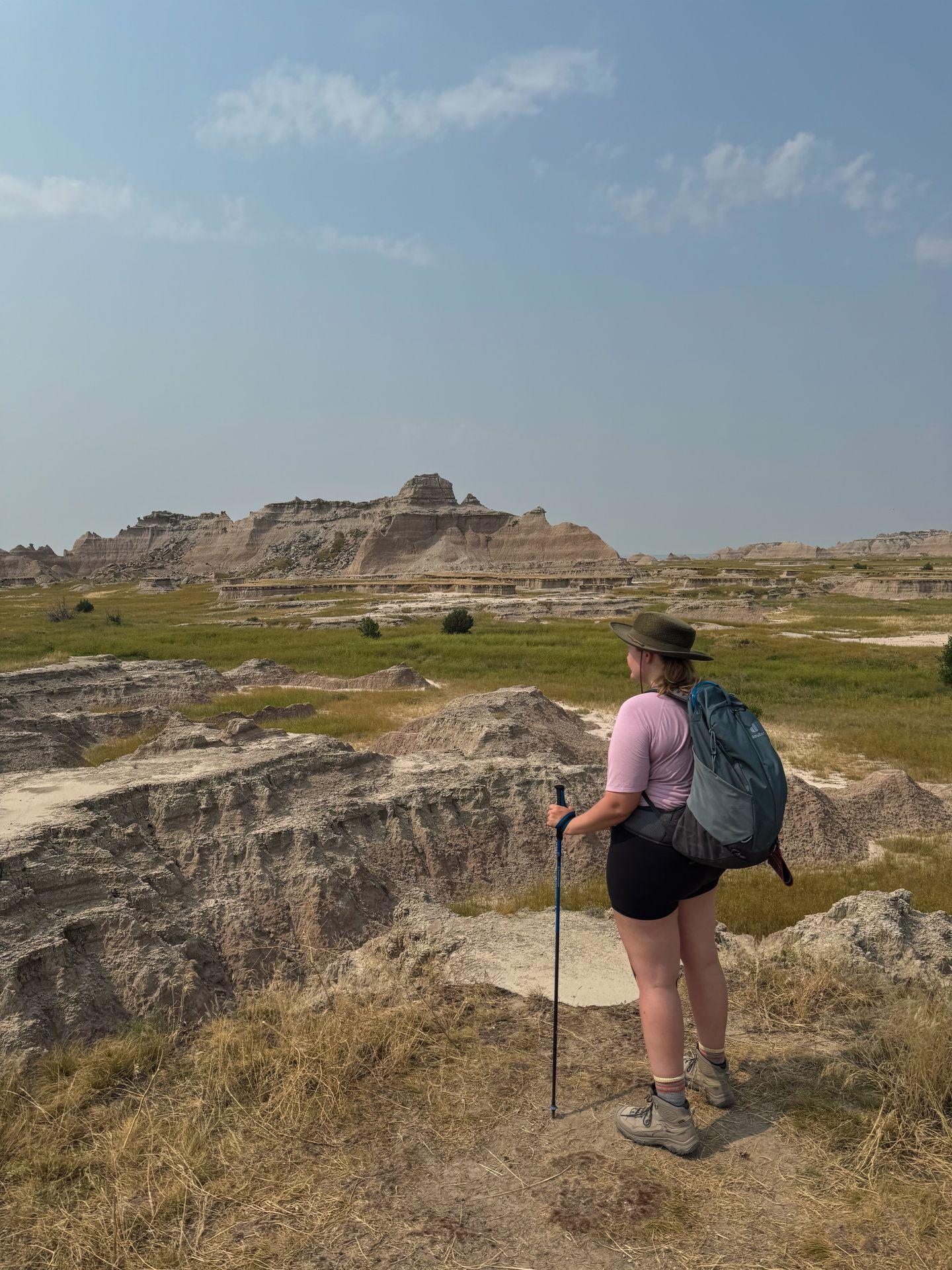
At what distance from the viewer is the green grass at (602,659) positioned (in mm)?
18172

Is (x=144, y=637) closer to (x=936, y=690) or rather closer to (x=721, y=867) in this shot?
(x=936, y=690)

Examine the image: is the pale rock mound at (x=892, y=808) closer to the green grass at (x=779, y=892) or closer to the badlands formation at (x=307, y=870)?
the badlands formation at (x=307, y=870)

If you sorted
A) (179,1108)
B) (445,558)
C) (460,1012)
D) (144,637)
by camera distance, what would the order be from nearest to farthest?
(179,1108) < (460,1012) < (144,637) < (445,558)

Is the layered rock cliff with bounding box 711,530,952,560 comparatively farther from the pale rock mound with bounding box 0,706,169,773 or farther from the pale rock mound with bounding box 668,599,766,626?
the pale rock mound with bounding box 0,706,169,773

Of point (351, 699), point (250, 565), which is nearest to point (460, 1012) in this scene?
point (351, 699)

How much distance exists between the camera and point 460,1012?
5.13 metres

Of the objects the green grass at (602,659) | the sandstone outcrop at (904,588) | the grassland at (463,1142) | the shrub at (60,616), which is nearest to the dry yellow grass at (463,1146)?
the grassland at (463,1142)

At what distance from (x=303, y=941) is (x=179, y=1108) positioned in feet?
9.47

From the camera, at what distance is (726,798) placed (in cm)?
338

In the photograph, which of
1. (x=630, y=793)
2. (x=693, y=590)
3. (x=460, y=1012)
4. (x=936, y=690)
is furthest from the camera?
(x=693, y=590)

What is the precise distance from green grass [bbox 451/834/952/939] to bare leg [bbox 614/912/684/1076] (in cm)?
398

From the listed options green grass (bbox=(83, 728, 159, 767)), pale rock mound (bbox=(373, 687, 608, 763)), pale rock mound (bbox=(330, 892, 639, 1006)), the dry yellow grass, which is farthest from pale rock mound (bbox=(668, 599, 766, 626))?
the dry yellow grass

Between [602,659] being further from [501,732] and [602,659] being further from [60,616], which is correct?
[60,616]

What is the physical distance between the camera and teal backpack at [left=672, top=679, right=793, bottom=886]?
3.36 meters
